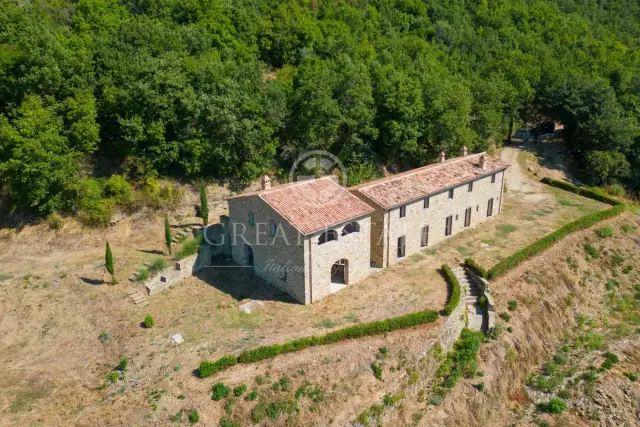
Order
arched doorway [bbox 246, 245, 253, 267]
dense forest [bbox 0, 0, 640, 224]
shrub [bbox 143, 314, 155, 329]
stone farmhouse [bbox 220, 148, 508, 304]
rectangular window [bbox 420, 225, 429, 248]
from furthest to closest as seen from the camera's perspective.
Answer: dense forest [bbox 0, 0, 640, 224]
rectangular window [bbox 420, 225, 429, 248]
arched doorway [bbox 246, 245, 253, 267]
stone farmhouse [bbox 220, 148, 508, 304]
shrub [bbox 143, 314, 155, 329]

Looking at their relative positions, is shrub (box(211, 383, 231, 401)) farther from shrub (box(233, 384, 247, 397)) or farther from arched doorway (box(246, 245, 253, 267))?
arched doorway (box(246, 245, 253, 267))

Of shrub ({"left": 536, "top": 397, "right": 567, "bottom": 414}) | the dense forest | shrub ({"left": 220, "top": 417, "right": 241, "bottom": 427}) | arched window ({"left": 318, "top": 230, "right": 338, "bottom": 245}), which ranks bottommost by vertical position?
shrub ({"left": 536, "top": 397, "right": 567, "bottom": 414})

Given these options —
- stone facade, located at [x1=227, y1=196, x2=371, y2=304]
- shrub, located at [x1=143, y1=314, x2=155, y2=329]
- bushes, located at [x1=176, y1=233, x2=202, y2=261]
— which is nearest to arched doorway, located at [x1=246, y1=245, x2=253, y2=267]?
stone facade, located at [x1=227, y1=196, x2=371, y2=304]

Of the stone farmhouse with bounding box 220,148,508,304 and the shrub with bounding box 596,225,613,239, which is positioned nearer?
the stone farmhouse with bounding box 220,148,508,304

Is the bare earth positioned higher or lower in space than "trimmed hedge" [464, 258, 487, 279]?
lower

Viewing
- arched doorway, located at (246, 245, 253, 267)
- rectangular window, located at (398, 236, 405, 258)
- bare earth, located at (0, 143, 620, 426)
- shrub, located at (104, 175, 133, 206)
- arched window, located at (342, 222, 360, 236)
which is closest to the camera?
bare earth, located at (0, 143, 620, 426)

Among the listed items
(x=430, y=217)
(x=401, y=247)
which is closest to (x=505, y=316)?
(x=401, y=247)

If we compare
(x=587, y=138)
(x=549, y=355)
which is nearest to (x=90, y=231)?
(x=549, y=355)
